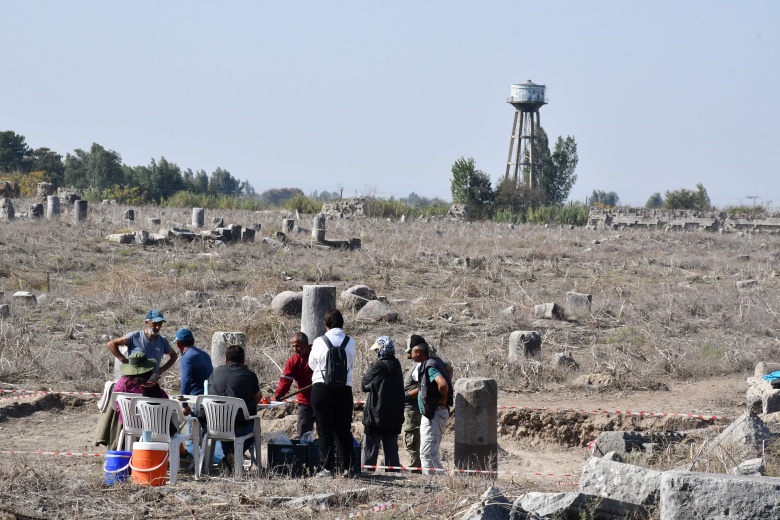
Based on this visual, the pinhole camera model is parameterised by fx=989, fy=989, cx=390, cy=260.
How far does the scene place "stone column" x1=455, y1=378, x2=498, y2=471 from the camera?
998 cm

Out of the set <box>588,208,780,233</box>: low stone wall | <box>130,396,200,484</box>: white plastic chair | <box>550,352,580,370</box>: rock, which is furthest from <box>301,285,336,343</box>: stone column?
<box>588,208,780,233</box>: low stone wall

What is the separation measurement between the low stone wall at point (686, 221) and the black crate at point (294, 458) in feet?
126

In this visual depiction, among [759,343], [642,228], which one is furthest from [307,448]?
[642,228]

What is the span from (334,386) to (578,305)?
35.9ft

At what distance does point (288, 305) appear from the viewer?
690 inches

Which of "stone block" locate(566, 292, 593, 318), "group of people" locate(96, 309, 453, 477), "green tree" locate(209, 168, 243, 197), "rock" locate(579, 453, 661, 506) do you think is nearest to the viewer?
"rock" locate(579, 453, 661, 506)

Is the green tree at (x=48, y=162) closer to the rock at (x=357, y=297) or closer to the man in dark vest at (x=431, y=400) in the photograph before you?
the rock at (x=357, y=297)

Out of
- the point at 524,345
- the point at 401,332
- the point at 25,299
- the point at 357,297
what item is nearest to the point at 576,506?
the point at 524,345

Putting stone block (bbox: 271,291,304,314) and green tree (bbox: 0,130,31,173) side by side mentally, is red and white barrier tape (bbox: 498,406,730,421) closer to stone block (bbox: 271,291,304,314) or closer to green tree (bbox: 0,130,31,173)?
stone block (bbox: 271,291,304,314)

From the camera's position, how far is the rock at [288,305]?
57.3 feet

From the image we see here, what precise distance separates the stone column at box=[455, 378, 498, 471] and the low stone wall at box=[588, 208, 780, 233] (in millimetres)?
36534

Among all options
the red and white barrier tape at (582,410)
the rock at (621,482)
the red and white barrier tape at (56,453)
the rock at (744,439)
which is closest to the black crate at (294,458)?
the red and white barrier tape at (56,453)

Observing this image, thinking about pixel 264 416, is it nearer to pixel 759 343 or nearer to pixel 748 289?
pixel 759 343

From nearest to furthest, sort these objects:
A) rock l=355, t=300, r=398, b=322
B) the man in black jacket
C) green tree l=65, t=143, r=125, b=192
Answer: the man in black jacket, rock l=355, t=300, r=398, b=322, green tree l=65, t=143, r=125, b=192
